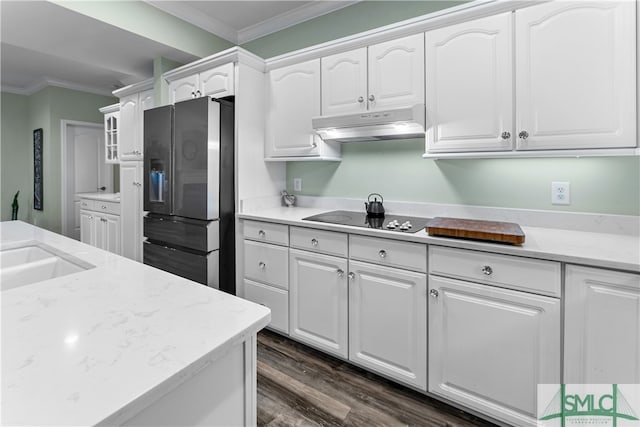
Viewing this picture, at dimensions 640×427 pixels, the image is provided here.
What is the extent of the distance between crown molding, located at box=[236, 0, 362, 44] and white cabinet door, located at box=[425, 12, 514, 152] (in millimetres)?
1090

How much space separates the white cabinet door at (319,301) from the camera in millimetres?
1940

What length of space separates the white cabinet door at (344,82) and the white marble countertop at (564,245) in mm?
880

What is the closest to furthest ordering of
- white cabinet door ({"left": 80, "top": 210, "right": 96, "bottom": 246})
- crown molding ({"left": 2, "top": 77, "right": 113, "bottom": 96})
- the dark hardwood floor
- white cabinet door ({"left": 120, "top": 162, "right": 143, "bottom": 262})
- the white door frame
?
the dark hardwood floor, white cabinet door ({"left": 120, "top": 162, "right": 143, "bottom": 262}), white cabinet door ({"left": 80, "top": 210, "right": 96, "bottom": 246}), crown molding ({"left": 2, "top": 77, "right": 113, "bottom": 96}), the white door frame

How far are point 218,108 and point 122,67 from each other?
5.59ft

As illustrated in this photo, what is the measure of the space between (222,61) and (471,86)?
71.9 inches

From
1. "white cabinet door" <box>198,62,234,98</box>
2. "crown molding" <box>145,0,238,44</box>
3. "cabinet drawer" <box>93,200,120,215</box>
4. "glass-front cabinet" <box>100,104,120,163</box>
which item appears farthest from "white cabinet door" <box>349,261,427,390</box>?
"glass-front cabinet" <box>100,104,120,163</box>

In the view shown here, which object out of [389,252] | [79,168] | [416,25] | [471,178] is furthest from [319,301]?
[79,168]

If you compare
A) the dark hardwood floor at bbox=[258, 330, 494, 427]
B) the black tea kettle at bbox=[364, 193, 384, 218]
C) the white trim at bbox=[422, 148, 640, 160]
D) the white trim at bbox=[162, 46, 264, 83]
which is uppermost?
the white trim at bbox=[162, 46, 264, 83]

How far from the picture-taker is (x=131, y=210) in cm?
341

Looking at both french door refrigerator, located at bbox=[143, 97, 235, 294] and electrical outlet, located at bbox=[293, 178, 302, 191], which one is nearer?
french door refrigerator, located at bbox=[143, 97, 235, 294]

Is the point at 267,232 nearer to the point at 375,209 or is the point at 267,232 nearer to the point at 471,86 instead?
the point at 375,209

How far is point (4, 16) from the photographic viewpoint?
2.24m

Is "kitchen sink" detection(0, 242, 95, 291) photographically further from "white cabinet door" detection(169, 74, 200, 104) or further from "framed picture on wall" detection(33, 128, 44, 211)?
"framed picture on wall" detection(33, 128, 44, 211)

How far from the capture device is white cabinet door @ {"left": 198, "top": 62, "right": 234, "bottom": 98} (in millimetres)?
2466
